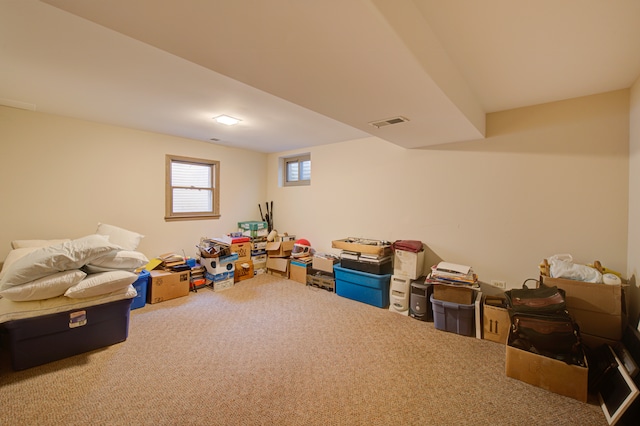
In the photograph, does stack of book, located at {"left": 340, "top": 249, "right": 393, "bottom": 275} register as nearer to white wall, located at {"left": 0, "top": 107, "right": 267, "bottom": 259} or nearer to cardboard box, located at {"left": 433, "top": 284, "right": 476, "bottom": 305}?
cardboard box, located at {"left": 433, "top": 284, "right": 476, "bottom": 305}

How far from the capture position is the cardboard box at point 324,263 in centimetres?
398

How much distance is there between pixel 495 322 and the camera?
2500mm

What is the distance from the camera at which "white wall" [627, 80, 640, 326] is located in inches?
81.4

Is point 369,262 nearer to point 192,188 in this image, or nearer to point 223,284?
point 223,284

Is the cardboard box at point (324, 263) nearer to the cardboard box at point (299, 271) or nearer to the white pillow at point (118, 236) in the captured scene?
the cardboard box at point (299, 271)

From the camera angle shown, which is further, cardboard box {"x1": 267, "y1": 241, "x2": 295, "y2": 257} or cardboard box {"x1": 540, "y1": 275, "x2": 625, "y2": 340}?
cardboard box {"x1": 267, "y1": 241, "x2": 295, "y2": 257}

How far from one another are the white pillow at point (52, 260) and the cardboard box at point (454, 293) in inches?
133

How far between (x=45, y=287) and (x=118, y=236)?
1453 millimetres

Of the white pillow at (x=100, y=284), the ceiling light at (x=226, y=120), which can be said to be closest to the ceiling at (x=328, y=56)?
the ceiling light at (x=226, y=120)

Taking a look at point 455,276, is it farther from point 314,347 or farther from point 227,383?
point 227,383

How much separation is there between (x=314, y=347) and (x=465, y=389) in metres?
1.25

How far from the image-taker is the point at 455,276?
107 inches

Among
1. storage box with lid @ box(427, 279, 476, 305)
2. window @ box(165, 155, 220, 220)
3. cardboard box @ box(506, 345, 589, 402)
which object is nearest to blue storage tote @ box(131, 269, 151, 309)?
window @ box(165, 155, 220, 220)

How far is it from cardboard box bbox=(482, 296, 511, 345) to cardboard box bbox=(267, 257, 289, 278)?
9.98ft
